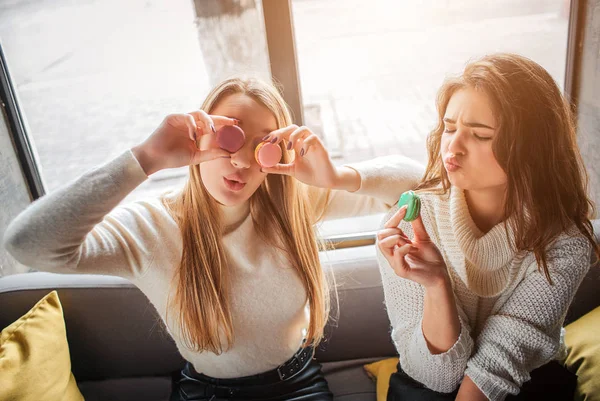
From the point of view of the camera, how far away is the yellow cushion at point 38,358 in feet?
4.00

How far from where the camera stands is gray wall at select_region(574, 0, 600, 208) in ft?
5.47

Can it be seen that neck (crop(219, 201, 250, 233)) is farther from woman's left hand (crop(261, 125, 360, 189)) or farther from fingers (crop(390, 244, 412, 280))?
fingers (crop(390, 244, 412, 280))

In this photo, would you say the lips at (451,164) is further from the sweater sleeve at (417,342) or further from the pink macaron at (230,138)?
the pink macaron at (230,138)

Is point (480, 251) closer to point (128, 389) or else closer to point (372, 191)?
point (372, 191)

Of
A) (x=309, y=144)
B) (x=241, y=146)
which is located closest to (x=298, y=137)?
(x=309, y=144)

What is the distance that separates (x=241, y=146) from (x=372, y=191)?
0.37 meters

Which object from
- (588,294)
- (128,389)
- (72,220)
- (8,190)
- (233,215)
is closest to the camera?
(72,220)

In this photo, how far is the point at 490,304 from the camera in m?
1.16

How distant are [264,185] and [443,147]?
0.45 meters

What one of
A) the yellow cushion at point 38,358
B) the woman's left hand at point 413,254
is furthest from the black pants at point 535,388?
the yellow cushion at point 38,358

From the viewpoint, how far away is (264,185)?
1.25m

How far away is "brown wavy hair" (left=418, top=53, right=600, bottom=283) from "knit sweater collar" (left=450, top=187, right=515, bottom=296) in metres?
0.03

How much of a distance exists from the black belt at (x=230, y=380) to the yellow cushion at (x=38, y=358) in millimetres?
337

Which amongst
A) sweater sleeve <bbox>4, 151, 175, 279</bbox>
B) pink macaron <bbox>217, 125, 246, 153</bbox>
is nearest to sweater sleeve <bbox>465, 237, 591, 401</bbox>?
pink macaron <bbox>217, 125, 246, 153</bbox>
